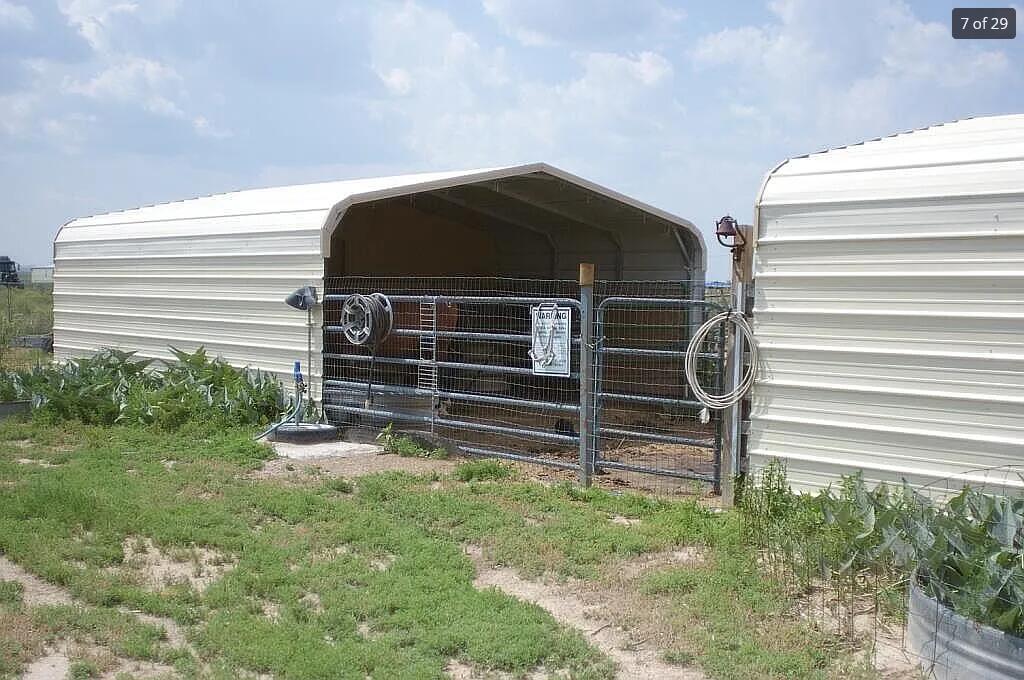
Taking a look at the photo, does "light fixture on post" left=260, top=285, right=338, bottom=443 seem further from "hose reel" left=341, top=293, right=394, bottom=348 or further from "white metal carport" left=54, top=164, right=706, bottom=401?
"hose reel" left=341, top=293, right=394, bottom=348

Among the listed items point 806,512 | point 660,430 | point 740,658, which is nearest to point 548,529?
point 806,512

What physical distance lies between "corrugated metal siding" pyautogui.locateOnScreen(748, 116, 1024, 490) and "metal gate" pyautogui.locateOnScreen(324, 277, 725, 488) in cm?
66

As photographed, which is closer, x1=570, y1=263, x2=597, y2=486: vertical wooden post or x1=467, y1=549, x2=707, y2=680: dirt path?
x1=467, y1=549, x2=707, y2=680: dirt path

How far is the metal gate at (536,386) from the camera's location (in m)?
7.69

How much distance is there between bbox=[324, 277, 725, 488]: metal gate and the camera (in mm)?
7688

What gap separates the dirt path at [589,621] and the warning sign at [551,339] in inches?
96.7

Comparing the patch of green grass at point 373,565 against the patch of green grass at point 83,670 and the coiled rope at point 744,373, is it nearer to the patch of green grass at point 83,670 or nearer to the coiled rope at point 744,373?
the patch of green grass at point 83,670

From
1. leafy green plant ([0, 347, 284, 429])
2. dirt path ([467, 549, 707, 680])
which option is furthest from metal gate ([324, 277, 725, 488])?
dirt path ([467, 549, 707, 680])

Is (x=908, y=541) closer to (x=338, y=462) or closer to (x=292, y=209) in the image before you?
(x=338, y=462)

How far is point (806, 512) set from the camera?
5.79 m

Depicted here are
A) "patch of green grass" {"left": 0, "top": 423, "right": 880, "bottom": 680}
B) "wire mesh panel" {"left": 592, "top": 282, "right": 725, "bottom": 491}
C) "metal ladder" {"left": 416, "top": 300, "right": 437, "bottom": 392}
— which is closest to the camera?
"patch of green grass" {"left": 0, "top": 423, "right": 880, "bottom": 680}

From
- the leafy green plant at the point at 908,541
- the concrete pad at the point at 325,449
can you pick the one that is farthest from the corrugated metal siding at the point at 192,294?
the leafy green plant at the point at 908,541

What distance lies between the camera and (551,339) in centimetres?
801

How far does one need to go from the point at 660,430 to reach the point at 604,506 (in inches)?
134
